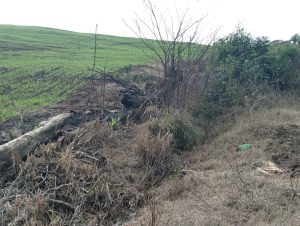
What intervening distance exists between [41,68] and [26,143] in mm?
10179

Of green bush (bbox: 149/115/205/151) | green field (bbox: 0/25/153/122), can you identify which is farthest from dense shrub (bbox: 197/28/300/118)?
green field (bbox: 0/25/153/122)

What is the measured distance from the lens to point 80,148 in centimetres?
668

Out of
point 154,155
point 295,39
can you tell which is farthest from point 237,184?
point 295,39

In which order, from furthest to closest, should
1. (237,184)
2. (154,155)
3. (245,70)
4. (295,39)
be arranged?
(295,39)
(245,70)
(154,155)
(237,184)

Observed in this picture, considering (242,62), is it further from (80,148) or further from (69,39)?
(69,39)

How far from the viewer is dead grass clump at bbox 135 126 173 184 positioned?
652 centimetres

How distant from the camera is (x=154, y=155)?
266 inches

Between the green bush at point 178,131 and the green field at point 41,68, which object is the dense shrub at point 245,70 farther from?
the green field at point 41,68

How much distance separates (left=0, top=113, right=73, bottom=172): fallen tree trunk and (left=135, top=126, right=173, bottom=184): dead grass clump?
1659 mm

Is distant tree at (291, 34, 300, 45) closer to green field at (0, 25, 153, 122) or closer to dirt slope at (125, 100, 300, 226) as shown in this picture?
green field at (0, 25, 153, 122)

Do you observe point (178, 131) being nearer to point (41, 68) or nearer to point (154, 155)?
point (154, 155)

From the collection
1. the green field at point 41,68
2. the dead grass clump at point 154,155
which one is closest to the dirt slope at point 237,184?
the dead grass clump at point 154,155

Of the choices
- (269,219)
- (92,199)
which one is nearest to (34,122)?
(92,199)

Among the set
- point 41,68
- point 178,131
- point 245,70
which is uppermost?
point 245,70
